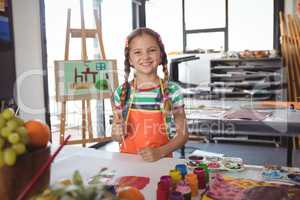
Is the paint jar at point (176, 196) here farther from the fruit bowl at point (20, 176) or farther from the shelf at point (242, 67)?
the shelf at point (242, 67)

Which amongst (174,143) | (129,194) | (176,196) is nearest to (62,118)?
(174,143)

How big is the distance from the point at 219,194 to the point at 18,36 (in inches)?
105

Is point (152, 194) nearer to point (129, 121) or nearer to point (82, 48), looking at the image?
point (129, 121)

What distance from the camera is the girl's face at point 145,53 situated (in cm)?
152

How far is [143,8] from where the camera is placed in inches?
212

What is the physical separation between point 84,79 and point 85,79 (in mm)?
11

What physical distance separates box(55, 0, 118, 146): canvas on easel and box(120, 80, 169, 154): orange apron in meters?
1.82

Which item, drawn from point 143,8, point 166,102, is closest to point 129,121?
point 166,102

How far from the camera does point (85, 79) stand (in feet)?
11.4

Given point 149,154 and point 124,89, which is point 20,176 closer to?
point 149,154

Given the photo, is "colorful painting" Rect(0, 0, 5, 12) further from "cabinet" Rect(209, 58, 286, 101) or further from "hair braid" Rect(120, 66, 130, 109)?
"cabinet" Rect(209, 58, 286, 101)

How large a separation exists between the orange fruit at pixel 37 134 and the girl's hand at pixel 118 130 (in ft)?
2.30

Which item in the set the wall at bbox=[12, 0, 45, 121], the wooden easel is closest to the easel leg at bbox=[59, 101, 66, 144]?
the wooden easel

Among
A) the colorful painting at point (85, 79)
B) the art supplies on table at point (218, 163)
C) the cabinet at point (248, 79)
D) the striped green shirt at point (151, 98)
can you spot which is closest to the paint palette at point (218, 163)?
the art supplies on table at point (218, 163)
